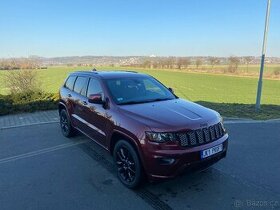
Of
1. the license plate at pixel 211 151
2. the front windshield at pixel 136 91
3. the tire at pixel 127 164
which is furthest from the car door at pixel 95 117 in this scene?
the license plate at pixel 211 151

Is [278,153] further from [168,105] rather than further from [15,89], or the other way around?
[15,89]

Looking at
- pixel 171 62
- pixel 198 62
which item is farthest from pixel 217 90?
pixel 171 62

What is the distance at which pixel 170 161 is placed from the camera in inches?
138

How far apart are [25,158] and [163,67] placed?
103006mm

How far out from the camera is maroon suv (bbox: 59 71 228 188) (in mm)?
3553

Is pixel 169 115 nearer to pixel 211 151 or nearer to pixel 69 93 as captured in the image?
pixel 211 151

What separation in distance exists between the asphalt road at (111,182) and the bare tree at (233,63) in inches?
2968

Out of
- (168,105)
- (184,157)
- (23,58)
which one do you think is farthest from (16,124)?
(23,58)

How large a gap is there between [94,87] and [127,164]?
1.82 metres

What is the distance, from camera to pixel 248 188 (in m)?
3.96

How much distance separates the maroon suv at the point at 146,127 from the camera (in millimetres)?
3553

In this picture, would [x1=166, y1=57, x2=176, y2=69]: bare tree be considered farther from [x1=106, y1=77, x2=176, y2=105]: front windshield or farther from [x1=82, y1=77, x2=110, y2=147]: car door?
[x1=82, y1=77, x2=110, y2=147]: car door

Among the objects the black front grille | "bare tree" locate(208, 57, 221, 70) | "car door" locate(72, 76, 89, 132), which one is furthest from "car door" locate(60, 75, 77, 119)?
"bare tree" locate(208, 57, 221, 70)

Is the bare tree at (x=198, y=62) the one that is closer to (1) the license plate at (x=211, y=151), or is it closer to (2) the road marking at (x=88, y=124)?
(2) the road marking at (x=88, y=124)
